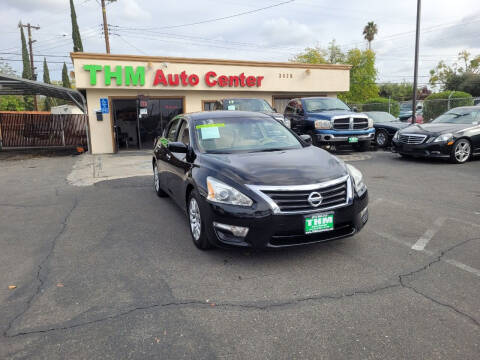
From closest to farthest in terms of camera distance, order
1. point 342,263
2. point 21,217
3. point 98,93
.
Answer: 1. point 342,263
2. point 21,217
3. point 98,93

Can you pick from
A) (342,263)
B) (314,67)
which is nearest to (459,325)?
(342,263)

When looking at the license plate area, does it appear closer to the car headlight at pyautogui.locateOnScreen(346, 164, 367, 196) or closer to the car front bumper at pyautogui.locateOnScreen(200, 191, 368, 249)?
the car front bumper at pyautogui.locateOnScreen(200, 191, 368, 249)

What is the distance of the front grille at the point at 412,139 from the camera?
396 inches

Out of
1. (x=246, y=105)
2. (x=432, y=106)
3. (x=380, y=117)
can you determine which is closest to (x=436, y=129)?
(x=380, y=117)

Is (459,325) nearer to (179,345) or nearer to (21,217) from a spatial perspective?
(179,345)

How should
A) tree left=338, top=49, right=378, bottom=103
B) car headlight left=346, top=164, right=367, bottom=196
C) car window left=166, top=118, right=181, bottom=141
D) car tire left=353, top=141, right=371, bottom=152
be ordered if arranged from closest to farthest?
car headlight left=346, top=164, right=367, bottom=196 < car window left=166, top=118, right=181, bottom=141 < car tire left=353, top=141, right=371, bottom=152 < tree left=338, top=49, right=378, bottom=103

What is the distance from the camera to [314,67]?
1998 centimetres

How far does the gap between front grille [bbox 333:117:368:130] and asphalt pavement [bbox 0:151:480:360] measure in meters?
6.38

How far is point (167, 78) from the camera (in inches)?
664

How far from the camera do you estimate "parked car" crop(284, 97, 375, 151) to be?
11766mm

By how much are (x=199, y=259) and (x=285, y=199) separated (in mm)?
1189

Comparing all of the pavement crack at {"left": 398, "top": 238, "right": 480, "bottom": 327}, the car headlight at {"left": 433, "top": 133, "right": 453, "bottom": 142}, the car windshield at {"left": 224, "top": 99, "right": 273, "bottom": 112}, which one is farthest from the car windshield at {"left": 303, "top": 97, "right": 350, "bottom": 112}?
the pavement crack at {"left": 398, "top": 238, "right": 480, "bottom": 327}

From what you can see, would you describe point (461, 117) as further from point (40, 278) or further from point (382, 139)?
point (40, 278)

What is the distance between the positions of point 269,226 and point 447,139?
829cm
